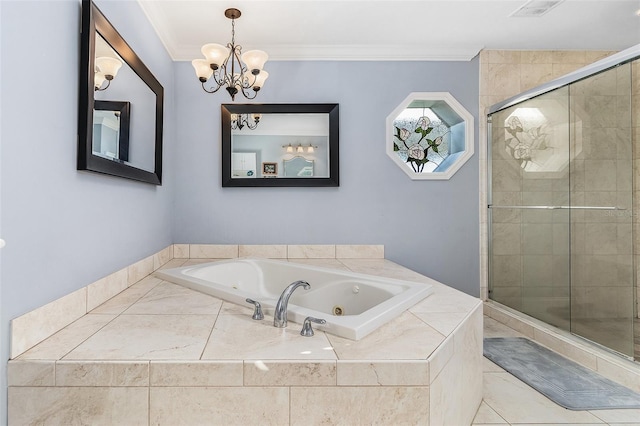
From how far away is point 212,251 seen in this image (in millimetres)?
2783

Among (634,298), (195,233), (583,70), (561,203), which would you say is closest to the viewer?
(634,298)

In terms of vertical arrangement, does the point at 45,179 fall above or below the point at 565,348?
above

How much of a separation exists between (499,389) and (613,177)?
4.79 feet

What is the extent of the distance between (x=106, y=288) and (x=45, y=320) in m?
0.45

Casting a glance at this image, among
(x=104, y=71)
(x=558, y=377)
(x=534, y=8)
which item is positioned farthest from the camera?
(x=534, y=8)

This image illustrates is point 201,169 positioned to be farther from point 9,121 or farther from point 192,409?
point 192,409

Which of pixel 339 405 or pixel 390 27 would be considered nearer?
pixel 339 405

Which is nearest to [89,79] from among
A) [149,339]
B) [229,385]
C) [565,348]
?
[149,339]

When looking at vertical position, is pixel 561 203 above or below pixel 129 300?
above

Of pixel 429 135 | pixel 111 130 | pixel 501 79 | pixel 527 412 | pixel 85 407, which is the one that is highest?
pixel 501 79

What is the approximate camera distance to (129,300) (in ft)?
5.32

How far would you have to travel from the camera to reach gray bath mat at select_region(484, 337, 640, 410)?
1.64 meters

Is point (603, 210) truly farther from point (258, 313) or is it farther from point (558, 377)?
point (258, 313)

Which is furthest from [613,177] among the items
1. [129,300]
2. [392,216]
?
[129,300]
